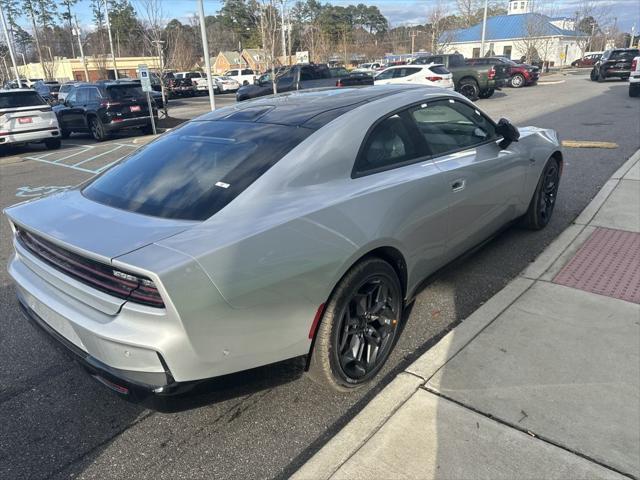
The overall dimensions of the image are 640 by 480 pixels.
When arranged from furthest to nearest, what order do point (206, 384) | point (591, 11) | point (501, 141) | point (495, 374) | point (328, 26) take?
point (328, 26)
point (591, 11)
point (501, 141)
point (495, 374)
point (206, 384)

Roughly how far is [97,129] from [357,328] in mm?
14429

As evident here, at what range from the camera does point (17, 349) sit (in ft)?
11.0

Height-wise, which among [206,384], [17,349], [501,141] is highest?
[501,141]

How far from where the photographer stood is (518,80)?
1078 inches

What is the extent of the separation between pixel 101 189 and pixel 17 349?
1.42 meters

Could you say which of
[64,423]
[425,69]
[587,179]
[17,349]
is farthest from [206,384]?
[425,69]

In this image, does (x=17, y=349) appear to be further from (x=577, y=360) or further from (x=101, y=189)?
(x=577, y=360)

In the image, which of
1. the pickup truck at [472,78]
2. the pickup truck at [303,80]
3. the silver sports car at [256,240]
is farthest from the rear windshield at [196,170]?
the pickup truck at [472,78]

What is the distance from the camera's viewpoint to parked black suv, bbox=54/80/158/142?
14.3 meters

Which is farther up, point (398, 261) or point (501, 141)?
point (501, 141)

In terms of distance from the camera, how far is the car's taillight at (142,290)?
6.29ft

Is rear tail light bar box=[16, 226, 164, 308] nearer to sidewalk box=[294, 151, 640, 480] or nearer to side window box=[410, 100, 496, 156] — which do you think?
sidewalk box=[294, 151, 640, 480]

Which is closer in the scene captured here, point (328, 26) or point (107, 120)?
point (107, 120)

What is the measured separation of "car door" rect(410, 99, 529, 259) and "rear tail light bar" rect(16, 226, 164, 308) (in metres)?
2.05
